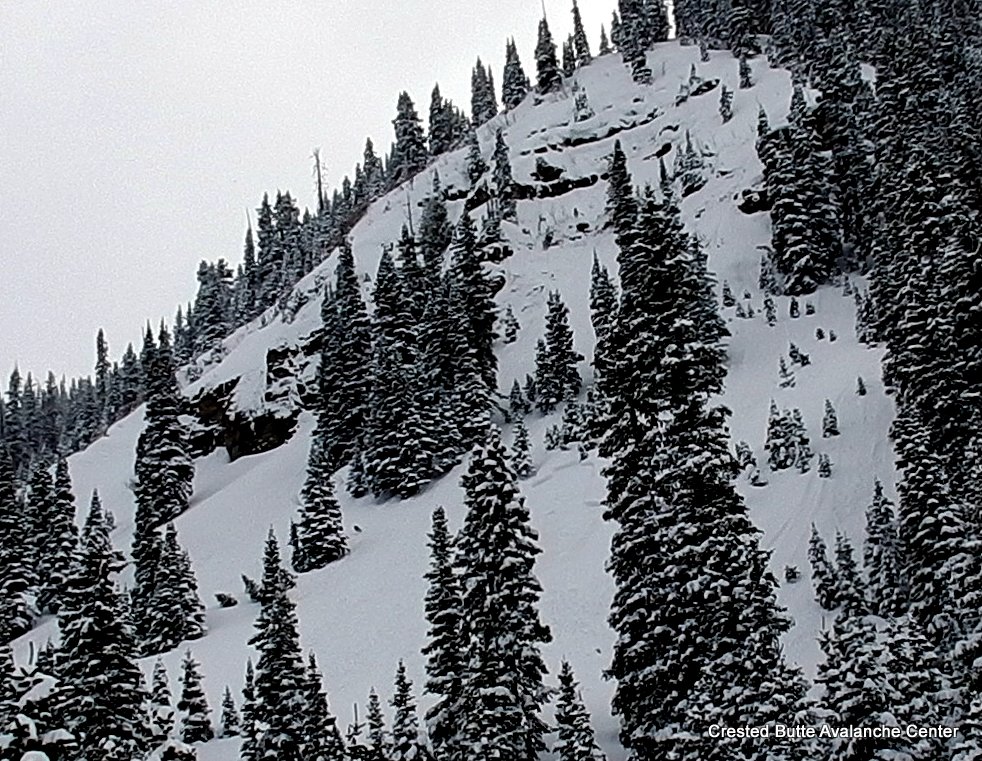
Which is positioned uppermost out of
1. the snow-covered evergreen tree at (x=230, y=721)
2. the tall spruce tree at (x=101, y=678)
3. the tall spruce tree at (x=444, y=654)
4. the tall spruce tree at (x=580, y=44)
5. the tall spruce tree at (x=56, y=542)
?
the tall spruce tree at (x=580, y=44)

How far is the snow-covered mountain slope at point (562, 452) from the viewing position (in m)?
37.8

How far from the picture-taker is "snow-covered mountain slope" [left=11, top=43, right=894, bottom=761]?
1487 inches

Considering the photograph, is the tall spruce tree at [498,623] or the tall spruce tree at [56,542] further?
the tall spruce tree at [56,542]

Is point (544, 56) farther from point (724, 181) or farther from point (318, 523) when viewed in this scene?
point (318, 523)

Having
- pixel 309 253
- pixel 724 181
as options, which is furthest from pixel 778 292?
pixel 309 253

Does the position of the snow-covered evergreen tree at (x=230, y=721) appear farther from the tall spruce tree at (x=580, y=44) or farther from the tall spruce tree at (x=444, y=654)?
the tall spruce tree at (x=580, y=44)

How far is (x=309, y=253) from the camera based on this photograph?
114688 mm

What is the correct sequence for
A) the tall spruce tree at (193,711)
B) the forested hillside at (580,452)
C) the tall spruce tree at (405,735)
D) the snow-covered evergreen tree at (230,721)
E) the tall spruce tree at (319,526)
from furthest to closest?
the tall spruce tree at (319,526) < the tall spruce tree at (193,711) < the snow-covered evergreen tree at (230,721) < the tall spruce tree at (405,735) < the forested hillside at (580,452)

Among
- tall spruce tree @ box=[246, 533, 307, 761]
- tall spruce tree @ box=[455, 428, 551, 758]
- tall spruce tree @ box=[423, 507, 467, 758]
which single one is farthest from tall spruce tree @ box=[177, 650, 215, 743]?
tall spruce tree @ box=[455, 428, 551, 758]

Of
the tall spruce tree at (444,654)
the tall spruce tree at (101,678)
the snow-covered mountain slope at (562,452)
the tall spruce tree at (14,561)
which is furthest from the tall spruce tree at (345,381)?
the tall spruce tree at (101,678)

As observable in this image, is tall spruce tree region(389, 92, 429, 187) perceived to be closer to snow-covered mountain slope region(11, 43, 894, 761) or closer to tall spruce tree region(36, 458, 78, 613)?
snow-covered mountain slope region(11, 43, 894, 761)

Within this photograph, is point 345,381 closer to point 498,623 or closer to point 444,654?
point 444,654

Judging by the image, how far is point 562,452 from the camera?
54.2 m

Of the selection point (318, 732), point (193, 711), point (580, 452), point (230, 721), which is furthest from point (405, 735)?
point (580, 452)
